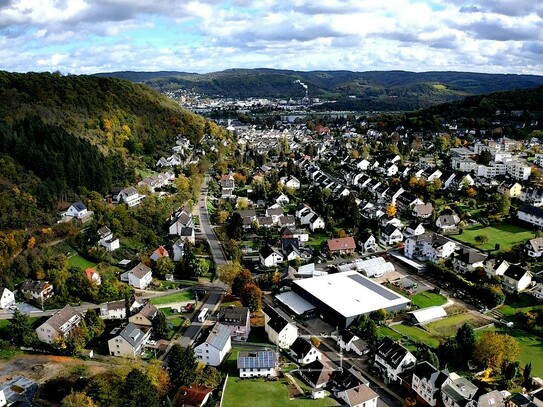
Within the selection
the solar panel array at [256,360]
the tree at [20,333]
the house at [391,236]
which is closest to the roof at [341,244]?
the house at [391,236]

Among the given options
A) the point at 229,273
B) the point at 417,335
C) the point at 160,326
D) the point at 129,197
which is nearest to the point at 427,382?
the point at 417,335

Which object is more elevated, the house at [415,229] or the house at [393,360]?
the house at [415,229]

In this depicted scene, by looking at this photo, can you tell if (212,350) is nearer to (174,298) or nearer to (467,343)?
(174,298)

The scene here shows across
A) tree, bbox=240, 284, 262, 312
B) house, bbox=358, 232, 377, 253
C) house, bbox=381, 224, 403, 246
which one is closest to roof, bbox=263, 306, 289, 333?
tree, bbox=240, 284, 262, 312

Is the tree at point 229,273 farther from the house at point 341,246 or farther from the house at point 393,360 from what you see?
the house at point 393,360

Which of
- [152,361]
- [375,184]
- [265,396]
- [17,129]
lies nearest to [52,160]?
[17,129]

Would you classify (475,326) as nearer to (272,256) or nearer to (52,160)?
(272,256)
